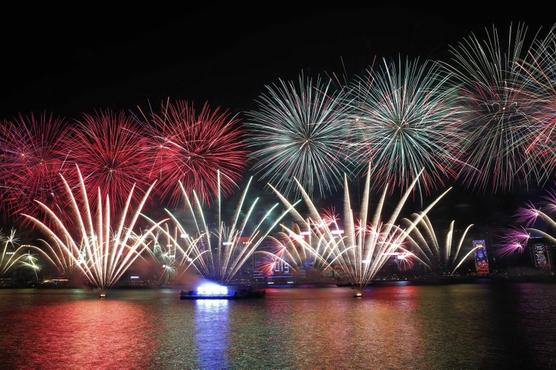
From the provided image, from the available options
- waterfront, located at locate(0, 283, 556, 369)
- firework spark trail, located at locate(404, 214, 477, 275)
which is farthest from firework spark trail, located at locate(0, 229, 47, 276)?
firework spark trail, located at locate(404, 214, 477, 275)

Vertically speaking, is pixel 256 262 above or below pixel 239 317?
above

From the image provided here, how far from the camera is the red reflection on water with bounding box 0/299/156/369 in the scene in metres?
10.8

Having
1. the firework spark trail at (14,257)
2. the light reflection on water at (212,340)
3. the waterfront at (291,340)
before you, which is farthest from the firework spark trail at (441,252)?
the firework spark trail at (14,257)

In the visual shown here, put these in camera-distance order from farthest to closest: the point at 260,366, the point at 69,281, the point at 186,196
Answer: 1. the point at 69,281
2. the point at 186,196
3. the point at 260,366

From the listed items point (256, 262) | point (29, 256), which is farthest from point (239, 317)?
point (256, 262)

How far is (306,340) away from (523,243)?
238ft

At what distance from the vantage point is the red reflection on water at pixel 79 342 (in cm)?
1080

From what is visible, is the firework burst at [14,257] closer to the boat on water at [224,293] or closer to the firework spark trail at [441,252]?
the boat on water at [224,293]

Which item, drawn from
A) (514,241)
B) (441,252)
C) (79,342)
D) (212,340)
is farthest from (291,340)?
(514,241)

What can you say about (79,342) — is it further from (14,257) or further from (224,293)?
(14,257)

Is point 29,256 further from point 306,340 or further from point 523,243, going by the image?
point 523,243

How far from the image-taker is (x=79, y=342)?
44.7 feet

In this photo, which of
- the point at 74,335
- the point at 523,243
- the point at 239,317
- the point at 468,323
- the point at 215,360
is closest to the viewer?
the point at 215,360

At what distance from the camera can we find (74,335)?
49.5 feet
